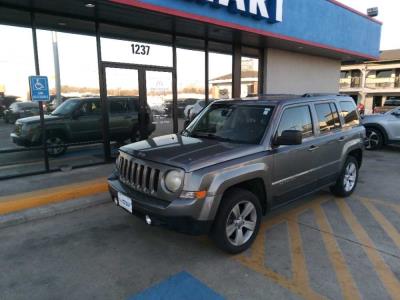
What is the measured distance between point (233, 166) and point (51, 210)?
3.19 meters

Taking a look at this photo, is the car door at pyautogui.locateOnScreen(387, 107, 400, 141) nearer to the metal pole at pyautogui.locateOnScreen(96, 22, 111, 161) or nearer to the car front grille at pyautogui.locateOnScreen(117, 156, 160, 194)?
the metal pole at pyautogui.locateOnScreen(96, 22, 111, 161)

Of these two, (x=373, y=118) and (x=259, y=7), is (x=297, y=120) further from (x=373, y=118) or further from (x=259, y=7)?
(x=373, y=118)

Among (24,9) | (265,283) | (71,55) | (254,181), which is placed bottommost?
(265,283)

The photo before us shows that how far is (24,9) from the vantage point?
20.9 ft

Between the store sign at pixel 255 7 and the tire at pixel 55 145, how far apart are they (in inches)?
176

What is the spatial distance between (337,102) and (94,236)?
14.6ft

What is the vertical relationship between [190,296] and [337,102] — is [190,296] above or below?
below

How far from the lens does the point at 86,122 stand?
777 centimetres

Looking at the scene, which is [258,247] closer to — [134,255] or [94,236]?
[134,255]

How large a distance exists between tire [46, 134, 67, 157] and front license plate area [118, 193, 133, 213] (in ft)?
13.6

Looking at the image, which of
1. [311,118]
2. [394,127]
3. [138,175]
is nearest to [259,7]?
[311,118]

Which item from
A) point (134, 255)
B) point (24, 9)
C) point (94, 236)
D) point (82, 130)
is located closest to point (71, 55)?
point (24, 9)

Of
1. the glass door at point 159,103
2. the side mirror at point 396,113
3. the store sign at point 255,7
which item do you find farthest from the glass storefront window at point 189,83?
the side mirror at point 396,113

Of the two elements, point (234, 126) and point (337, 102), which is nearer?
point (234, 126)
